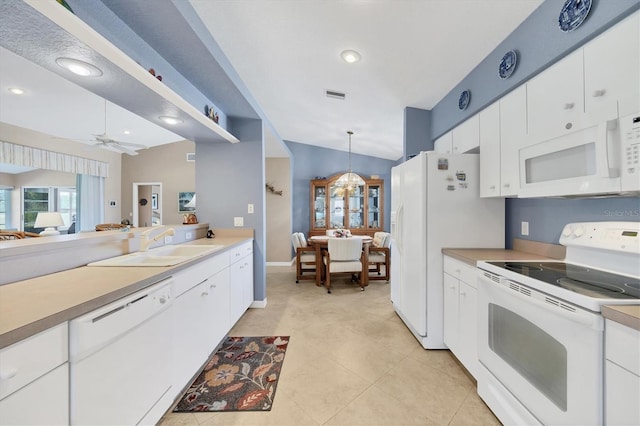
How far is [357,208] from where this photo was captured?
577 cm

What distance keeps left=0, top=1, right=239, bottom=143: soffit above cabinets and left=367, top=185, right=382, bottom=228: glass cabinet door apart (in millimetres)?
4417

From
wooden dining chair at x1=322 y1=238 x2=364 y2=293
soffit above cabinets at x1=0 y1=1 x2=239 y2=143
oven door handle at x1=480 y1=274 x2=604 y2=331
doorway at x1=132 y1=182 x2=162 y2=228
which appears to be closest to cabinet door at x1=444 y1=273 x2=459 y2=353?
oven door handle at x1=480 y1=274 x2=604 y2=331

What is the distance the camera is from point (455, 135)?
2.58 m

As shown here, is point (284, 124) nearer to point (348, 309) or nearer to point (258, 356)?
point (348, 309)

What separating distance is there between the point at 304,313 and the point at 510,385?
206 centimetres

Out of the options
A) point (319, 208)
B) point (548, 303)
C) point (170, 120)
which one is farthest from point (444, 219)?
point (319, 208)

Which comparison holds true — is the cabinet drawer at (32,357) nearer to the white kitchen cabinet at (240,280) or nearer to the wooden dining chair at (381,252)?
the white kitchen cabinet at (240,280)

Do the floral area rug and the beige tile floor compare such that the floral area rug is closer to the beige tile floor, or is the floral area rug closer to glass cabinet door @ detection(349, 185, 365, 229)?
the beige tile floor

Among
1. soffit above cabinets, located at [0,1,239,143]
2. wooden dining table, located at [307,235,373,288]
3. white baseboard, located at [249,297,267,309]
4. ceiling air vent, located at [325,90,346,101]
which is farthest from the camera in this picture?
wooden dining table, located at [307,235,373,288]

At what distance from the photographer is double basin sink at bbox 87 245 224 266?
5.05 feet

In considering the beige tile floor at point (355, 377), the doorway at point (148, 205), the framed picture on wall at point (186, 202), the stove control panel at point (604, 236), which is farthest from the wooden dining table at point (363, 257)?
the doorway at point (148, 205)

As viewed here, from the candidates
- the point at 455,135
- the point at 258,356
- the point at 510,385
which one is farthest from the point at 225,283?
the point at 455,135

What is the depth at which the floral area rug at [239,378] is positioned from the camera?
1.58 meters

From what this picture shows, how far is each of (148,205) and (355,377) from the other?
283 inches
